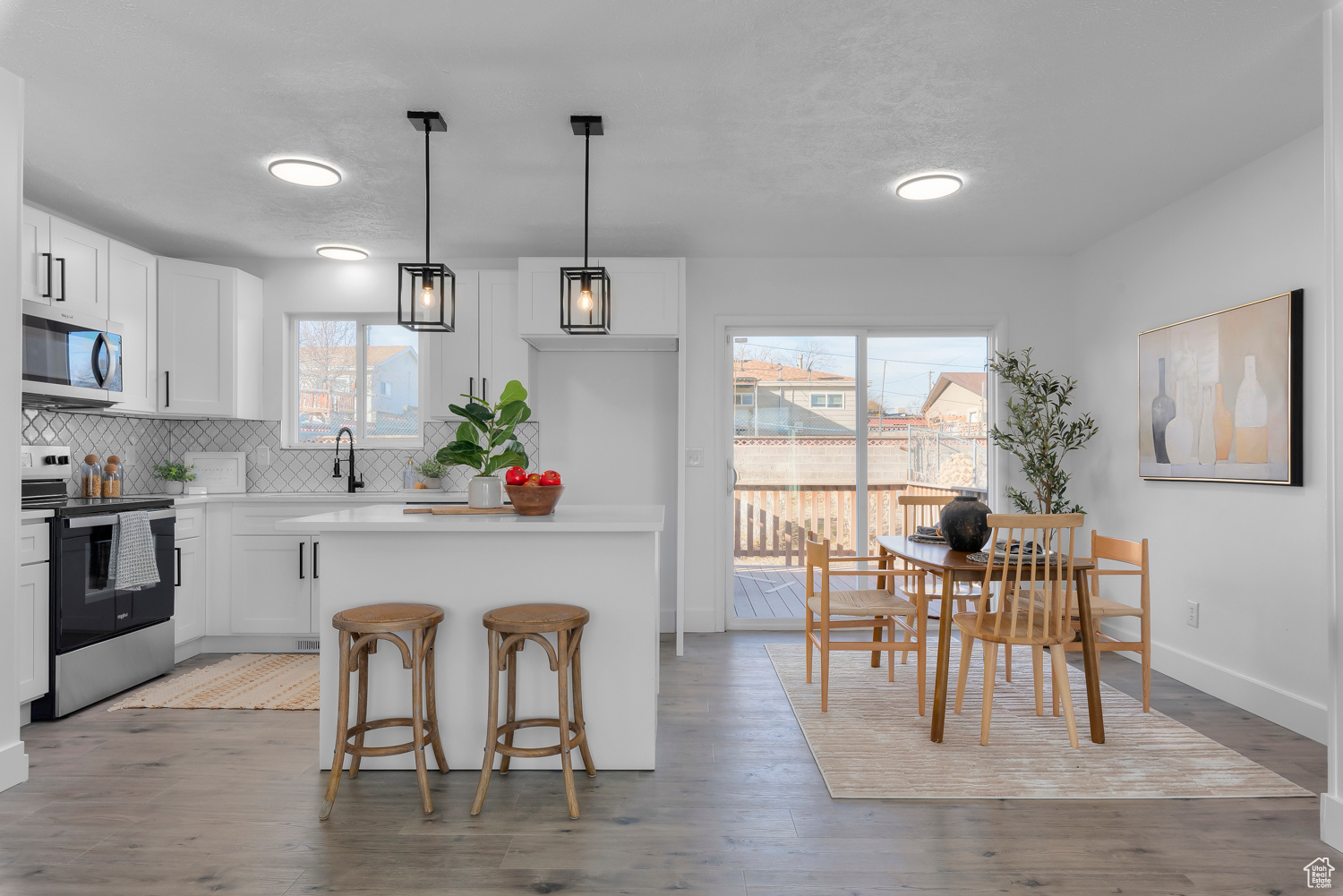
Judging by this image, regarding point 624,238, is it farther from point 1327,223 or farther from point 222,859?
point 222,859

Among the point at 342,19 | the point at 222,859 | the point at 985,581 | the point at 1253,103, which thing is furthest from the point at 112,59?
the point at 1253,103

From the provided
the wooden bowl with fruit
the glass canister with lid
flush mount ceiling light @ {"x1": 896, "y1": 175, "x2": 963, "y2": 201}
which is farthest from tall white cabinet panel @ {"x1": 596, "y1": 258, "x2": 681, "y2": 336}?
the glass canister with lid

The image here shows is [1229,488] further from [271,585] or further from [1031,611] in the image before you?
[271,585]

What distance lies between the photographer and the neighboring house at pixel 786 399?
5.14 metres

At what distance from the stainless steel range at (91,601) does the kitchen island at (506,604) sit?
1.53m

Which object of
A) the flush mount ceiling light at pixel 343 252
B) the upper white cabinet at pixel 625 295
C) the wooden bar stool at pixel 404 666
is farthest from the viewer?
the flush mount ceiling light at pixel 343 252

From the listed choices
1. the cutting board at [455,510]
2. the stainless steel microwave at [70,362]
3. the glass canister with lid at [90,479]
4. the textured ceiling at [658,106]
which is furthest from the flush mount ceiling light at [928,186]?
the glass canister with lid at [90,479]

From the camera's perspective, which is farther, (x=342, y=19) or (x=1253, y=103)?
(x=1253, y=103)

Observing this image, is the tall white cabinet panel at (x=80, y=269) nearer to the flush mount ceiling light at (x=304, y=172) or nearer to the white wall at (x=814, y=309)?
the flush mount ceiling light at (x=304, y=172)

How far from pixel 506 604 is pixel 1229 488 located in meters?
3.36

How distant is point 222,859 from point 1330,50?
159 inches

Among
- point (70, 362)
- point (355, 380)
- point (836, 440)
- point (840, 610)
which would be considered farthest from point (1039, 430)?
point (70, 362)

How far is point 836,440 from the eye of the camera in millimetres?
5168

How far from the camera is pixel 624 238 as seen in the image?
4.56 metres
